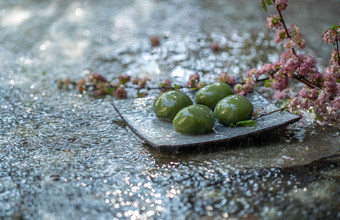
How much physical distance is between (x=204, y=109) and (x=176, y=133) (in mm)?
147

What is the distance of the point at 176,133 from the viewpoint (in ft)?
4.88

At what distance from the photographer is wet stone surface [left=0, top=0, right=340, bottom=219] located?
1.16 meters

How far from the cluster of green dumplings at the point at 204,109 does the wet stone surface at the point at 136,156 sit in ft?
0.34

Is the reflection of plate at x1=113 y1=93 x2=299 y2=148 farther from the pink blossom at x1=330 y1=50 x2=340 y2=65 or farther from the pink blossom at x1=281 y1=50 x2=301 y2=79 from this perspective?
the pink blossom at x1=330 y1=50 x2=340 y2=65

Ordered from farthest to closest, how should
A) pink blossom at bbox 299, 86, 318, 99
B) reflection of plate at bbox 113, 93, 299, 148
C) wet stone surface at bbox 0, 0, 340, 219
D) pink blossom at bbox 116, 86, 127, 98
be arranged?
pink blossom at bbox 116, 86, 127, 98 → pink blossom at bbox 299, 86, 318, 99 → reflection of plate at bbox 113, 93, 299, 148 → wet stone surface at bbox 0, 0, 340, 219

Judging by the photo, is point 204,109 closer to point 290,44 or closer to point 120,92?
point 290,44

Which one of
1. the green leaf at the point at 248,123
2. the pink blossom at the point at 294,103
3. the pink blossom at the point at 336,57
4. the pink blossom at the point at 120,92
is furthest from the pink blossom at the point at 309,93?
the pink blossom at the point at 120,92

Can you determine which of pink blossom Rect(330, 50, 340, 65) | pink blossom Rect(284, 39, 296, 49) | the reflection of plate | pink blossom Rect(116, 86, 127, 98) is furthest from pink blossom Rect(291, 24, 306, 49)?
pink blossom Rect(116, 86, 127, 98)

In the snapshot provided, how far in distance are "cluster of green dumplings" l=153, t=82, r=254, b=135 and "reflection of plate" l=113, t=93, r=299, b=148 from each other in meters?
0.03

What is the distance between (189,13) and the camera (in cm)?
369

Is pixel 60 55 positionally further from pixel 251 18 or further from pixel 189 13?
pixel 251 18

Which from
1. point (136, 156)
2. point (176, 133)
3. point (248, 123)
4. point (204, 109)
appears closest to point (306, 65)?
point (248, 123)

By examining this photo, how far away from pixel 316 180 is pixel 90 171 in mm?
785

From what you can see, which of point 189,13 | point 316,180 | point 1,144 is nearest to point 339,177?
point 316,180
